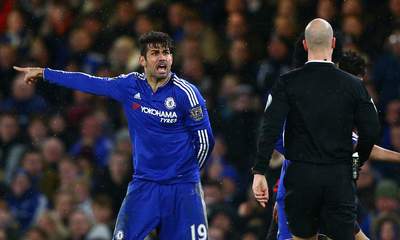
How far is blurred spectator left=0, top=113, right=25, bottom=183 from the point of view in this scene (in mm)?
13109

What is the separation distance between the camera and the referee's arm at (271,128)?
22.9ft

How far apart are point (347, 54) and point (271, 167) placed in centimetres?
138

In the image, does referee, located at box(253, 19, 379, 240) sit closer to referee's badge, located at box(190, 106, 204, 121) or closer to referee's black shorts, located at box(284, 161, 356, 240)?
referee's black shorts, located at box(284, 161, 356, 240)

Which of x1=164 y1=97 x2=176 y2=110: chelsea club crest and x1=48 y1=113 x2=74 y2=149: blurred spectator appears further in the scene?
x1=48 y1=113 x2=74 y2=149: blurred spectator

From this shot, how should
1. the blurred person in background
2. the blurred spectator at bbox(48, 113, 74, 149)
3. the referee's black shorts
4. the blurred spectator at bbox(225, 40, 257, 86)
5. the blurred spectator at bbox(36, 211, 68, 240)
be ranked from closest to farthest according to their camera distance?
the referee's black shorts → the blurred person in background → the blurred spectator at bbox(225, 40, 257, 86) → the blurred spectator at bbox(36, 211, 68, 240) → the blurred spectator at bbox(48, 113, 74, 149)

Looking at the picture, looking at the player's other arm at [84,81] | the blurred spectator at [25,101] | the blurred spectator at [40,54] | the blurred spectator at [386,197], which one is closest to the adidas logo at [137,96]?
the player's other arm at [84,81]

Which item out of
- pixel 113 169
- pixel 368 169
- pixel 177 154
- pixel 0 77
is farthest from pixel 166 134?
pixel 0 77

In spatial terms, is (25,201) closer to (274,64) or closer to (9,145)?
(9,145)

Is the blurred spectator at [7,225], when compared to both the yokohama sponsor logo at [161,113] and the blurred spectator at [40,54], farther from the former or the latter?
the yokohama sponsor logo at [161,113]

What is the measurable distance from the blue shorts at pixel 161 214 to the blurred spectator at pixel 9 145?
5.51 metres

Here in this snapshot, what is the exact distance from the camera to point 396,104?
10172 mm

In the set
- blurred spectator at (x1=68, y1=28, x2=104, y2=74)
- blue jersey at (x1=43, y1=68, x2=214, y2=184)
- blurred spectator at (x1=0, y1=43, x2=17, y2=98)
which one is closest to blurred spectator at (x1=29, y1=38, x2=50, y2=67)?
blurred spectator at (x1=0, y1=43, x2=17, y2=98)

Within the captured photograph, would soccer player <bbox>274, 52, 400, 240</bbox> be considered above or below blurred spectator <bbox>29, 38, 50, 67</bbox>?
below

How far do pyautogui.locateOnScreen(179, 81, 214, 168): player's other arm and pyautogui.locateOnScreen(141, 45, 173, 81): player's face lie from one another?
0.48ft
